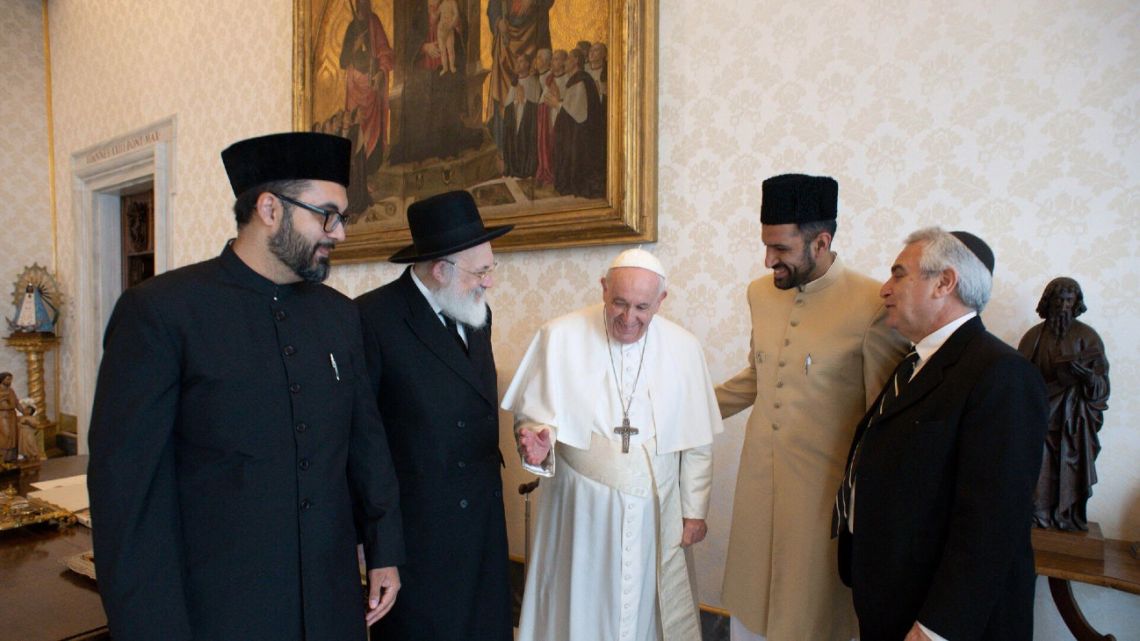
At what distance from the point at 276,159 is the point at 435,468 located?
3.63 feet

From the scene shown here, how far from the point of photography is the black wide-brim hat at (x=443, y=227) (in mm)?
2430

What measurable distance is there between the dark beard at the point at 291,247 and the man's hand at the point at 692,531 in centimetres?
156

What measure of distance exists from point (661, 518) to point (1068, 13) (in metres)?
2.39

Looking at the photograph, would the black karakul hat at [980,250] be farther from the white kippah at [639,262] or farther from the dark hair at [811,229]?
the white kippah at [639,262]

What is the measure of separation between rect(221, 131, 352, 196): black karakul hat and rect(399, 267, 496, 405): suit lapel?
0.64 meters

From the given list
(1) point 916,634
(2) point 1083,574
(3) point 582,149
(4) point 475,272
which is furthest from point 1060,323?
(3) point 582,149

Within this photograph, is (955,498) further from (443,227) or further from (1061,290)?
(443,227)

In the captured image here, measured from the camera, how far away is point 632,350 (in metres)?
2.55

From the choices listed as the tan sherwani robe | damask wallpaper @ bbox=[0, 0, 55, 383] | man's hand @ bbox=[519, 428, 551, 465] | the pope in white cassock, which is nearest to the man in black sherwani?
man's hand @ bbox=[519, 428, 551, 465]

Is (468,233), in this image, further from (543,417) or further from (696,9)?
(696,9)

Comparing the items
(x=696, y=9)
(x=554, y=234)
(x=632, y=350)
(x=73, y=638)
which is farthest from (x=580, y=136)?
(x=73, y=638)

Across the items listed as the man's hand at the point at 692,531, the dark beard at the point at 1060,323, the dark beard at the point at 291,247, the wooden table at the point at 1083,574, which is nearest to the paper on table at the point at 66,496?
the dark beard at the point at 291,247

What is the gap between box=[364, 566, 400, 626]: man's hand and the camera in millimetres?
1959

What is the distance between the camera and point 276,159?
5.90 feet
